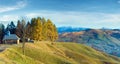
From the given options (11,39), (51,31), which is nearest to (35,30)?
(11,39)

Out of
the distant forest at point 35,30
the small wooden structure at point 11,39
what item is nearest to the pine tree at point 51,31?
the distant forest at point 35,30

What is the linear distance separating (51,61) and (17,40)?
31303 millimetres

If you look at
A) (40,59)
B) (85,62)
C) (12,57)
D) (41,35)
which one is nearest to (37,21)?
(41,35)

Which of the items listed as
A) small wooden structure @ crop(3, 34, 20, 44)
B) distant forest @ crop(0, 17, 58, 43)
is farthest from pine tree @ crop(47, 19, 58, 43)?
small wooden structure @ crop(3, 34, 20, 44)

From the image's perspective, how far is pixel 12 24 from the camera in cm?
16125

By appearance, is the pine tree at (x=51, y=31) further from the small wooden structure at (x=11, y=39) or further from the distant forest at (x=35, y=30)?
the small wooden structure at (x=11, y=39)

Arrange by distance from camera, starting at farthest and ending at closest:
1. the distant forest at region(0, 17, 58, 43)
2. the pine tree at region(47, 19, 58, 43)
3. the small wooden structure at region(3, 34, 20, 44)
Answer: the pine tree at region(47, 19, 58, 43)
the distant forest at region(0, 17, 58, 43)
the small wooden structure at region(3, 34, 20, 44)

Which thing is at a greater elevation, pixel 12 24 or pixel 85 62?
pixel 12 24

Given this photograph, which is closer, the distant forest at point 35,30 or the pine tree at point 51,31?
the distant forest at point 35,30

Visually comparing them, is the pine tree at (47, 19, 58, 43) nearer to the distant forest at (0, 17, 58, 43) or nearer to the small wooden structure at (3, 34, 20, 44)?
the distant forest at (0, 17, 58, 43)

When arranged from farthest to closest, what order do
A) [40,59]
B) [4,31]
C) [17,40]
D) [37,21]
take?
1. [4,31]
2. [37,21]
3. [17,40]
4. [40,59]

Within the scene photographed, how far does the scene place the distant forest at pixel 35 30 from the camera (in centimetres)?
14391

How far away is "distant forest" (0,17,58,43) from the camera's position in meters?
144

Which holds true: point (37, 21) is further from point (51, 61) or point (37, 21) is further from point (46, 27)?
point (51, 61)
